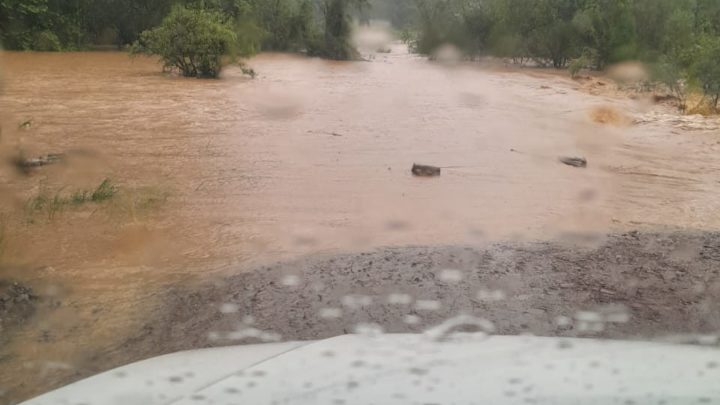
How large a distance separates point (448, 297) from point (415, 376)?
9.92 ft

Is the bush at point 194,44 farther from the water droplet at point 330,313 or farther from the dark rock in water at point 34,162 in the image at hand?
the water droplet at point 330,313

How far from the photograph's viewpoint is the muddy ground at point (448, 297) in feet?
15.5


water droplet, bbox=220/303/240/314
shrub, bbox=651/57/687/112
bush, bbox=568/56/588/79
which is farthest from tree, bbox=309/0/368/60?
water droplet, bbox=220/303/240/314

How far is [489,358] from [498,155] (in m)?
9.81

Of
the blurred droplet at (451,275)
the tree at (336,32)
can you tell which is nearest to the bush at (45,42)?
the tree at (336,32)

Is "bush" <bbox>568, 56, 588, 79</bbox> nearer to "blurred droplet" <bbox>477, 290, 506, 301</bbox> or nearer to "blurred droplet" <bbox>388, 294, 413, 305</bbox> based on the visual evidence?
"blurred droplet" <bbox>477, 290, 506, 301</bbox>

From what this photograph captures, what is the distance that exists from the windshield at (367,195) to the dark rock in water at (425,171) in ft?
0.11

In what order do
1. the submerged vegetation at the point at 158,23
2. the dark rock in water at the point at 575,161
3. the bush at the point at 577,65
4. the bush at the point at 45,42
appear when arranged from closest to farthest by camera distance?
the dark rock in water at the point at 575,161, the bush at the point at 577,65, the submerged vegetation at the point at 158,23, the bush at the point at 45,42

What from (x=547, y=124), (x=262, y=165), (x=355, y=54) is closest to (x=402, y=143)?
(x=262, y=165)

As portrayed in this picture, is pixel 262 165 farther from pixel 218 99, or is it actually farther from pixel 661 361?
pixel 661 361

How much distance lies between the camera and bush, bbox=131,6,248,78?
23.0 meters

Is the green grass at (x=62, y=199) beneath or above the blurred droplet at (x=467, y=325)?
beneath

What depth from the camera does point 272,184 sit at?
970cm

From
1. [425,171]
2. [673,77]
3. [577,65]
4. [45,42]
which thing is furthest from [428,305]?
[45,42]
